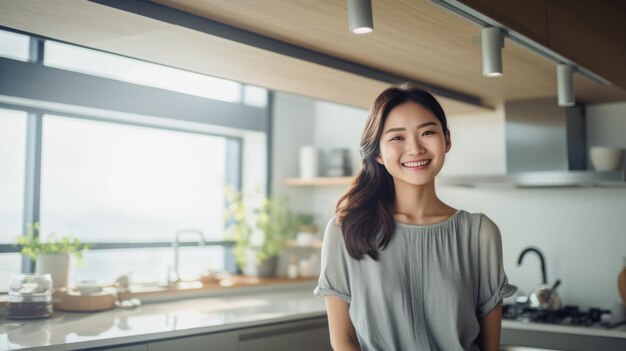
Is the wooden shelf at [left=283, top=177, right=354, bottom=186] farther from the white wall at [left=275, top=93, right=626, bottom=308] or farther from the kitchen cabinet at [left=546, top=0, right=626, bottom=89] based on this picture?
the kitchen cabinet at [left=546, top=0, right=626, bottom=89]

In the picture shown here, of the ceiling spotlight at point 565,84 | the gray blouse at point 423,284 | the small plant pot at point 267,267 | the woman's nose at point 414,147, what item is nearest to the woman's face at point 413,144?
the woman's nose at point 414,147

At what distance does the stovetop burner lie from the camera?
3318 mm

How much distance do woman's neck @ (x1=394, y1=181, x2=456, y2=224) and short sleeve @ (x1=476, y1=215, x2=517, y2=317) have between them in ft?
0.37

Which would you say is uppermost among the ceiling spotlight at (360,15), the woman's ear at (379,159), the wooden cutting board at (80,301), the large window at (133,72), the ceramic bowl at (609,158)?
the large window at (133,72)

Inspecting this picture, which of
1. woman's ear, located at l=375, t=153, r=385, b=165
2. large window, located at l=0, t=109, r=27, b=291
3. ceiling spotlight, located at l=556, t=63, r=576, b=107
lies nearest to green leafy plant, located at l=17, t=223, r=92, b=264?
large window, located at l=0, t=109, r=27, b=291

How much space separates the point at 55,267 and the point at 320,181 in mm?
2012

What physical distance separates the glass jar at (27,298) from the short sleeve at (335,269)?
1766 mm

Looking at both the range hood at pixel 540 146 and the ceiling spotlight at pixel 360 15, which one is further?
the range hood at pixel 540 146

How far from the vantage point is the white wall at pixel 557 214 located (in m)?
3.73

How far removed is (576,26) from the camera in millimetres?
2695

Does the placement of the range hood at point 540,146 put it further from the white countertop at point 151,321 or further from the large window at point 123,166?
the large window at point 123,166

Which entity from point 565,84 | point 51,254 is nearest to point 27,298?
point 51,254

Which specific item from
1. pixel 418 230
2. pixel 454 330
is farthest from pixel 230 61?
pixel 454 330

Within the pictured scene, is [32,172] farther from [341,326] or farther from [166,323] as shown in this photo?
[341,326]
